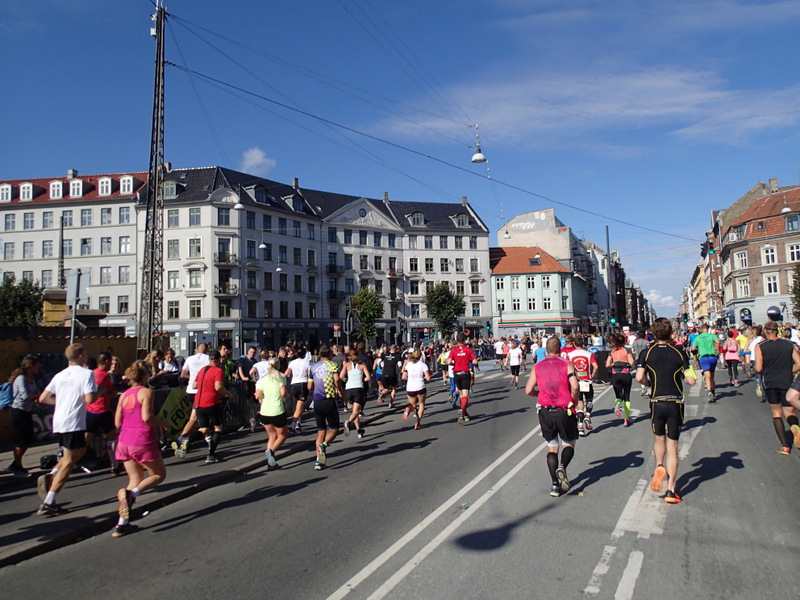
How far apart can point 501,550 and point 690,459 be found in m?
4.35

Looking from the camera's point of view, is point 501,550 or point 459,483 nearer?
point 501,550

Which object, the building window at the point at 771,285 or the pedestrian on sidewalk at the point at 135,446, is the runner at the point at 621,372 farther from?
the building window at the point at 771,285

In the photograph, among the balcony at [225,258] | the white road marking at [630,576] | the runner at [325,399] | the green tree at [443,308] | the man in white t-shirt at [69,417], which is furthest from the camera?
the green tree at [443,308]

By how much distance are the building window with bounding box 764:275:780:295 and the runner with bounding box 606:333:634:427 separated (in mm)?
52149

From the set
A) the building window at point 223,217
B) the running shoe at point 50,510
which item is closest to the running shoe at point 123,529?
the running shoe at point 50,510

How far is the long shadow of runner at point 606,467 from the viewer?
23.3 feet

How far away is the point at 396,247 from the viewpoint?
219 ft

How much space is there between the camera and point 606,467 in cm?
786

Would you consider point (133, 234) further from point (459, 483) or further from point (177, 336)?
point (459, 483)

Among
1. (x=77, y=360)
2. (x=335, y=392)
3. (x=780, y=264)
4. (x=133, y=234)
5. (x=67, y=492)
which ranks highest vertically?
(x=133, y=234)

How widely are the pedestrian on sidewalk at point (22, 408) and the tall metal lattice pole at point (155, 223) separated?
36.5ft

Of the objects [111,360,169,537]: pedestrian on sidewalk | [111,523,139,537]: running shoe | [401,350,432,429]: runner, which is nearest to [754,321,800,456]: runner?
[401,350,432,429]: runner

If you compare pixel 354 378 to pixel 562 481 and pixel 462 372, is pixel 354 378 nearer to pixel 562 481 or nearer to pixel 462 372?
pixel 462 372

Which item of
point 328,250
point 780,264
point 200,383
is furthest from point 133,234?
point 780,264
